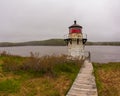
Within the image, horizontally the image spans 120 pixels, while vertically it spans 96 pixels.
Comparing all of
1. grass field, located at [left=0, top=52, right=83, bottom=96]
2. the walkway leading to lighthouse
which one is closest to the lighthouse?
grass field, located at [left=0, top=52, right=83, bottom=96]

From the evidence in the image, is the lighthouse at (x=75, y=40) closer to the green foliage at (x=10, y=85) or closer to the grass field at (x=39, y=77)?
the grass field at (x=39, y=77)

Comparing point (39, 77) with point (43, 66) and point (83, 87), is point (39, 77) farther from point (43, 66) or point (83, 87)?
point (83, 87)

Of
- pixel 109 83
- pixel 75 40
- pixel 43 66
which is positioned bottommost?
pixel 109 83

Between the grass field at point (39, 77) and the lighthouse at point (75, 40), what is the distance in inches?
243

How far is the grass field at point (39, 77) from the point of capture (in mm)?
8461

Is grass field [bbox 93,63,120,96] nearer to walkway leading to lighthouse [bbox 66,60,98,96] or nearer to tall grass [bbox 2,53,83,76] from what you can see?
walkway leading to lighthouse [bbox 66,60,98,96]

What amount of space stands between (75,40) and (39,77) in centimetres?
985

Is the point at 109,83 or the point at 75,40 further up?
the point at 75,40

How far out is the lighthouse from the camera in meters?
19.4

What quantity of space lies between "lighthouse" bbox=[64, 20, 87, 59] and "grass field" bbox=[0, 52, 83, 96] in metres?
6.17

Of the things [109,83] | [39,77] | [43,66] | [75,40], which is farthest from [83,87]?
[75,40]

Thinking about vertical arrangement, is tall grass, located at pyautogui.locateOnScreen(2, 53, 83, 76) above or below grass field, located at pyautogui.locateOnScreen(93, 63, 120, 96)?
above

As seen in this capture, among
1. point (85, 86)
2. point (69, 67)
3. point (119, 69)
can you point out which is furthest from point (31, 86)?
point (119, 69)

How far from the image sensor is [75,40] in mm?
19750
